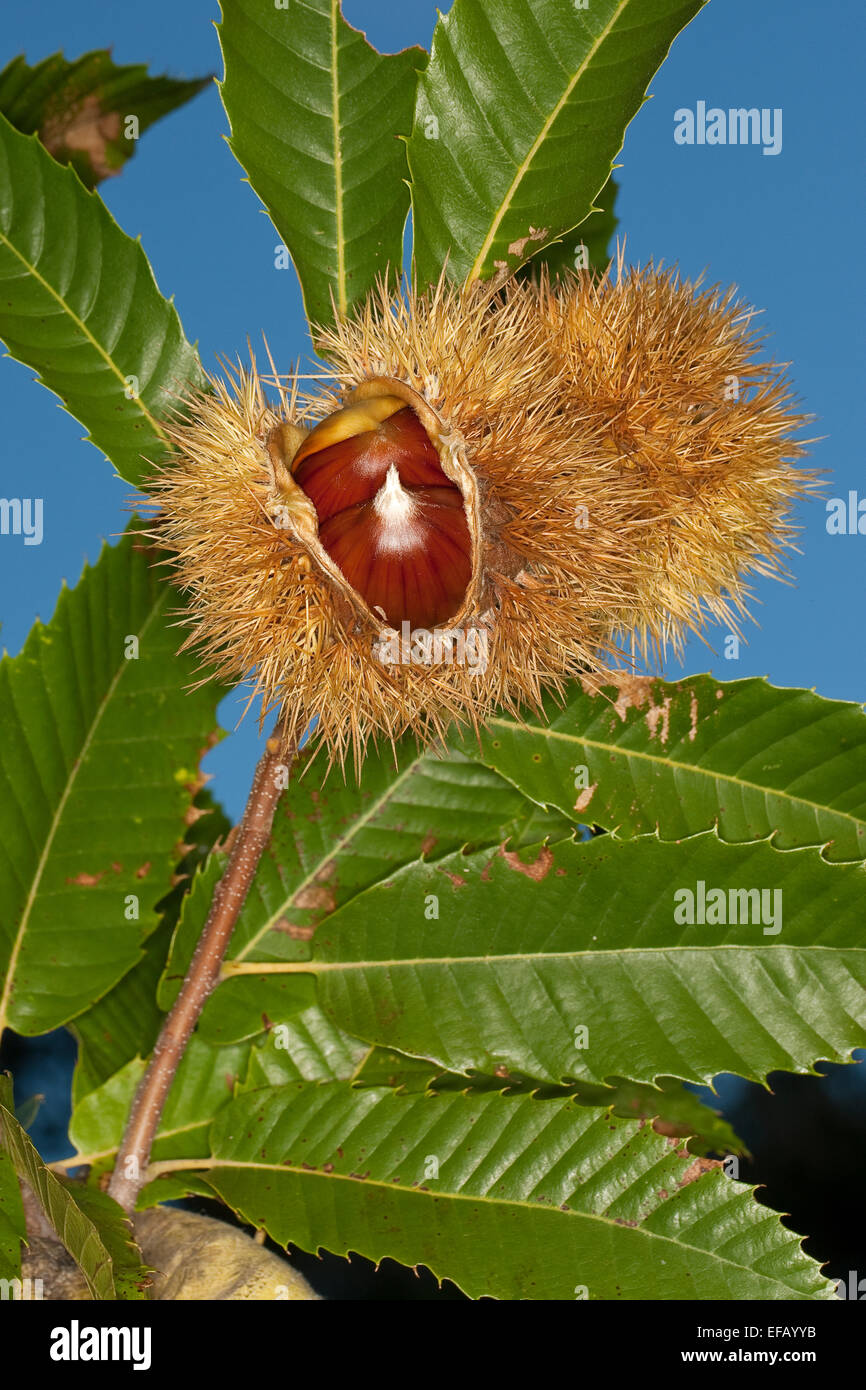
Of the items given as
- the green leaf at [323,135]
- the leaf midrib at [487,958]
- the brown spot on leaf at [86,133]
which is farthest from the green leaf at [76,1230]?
the brown spot on leaf at [86,133]

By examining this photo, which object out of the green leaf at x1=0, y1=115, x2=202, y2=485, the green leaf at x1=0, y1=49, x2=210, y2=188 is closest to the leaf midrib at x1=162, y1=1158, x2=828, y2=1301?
the green leaf at x1=0, y1=115, x2=202, y2=485

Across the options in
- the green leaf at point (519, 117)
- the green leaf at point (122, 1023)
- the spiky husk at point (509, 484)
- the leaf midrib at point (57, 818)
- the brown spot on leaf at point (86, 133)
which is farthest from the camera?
the brown spot on leaf at point (86, 133)

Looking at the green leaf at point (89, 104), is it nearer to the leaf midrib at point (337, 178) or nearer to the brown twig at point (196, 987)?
the leaf midrib at point (337, 178)

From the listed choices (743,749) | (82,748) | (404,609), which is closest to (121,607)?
(82,748)

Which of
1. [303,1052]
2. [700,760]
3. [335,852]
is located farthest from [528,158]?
[303,1052]

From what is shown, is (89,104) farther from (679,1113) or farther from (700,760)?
(679,1113)

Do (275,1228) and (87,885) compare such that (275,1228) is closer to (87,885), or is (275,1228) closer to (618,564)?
(87,885)
